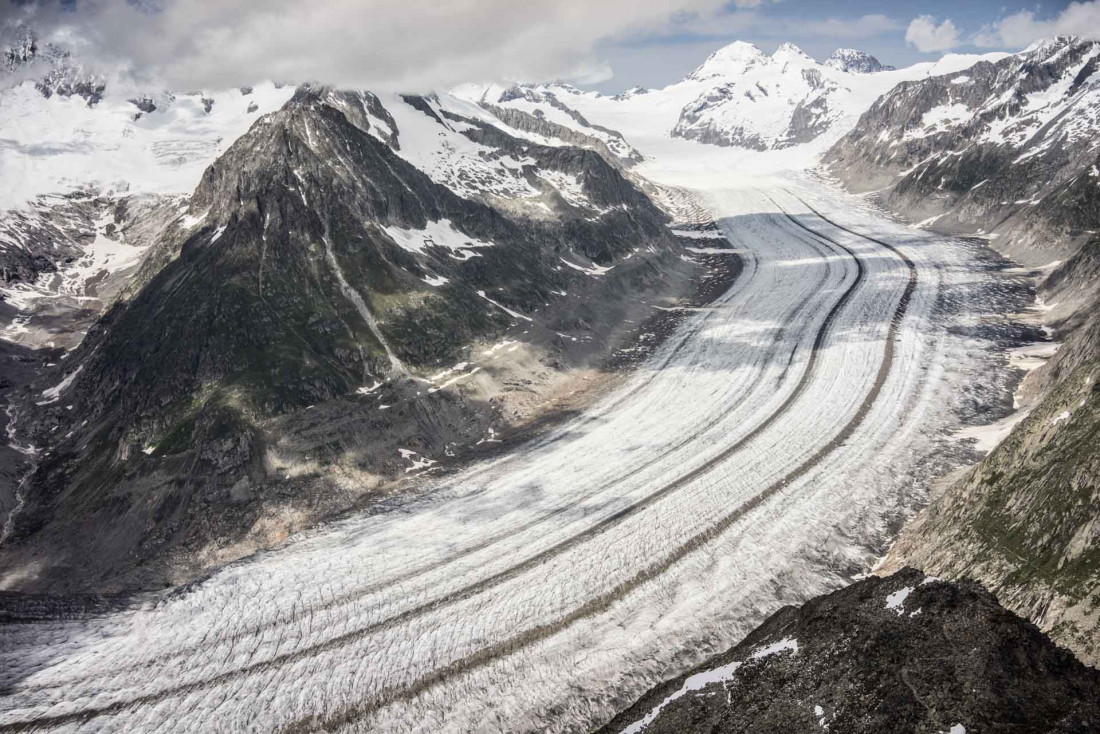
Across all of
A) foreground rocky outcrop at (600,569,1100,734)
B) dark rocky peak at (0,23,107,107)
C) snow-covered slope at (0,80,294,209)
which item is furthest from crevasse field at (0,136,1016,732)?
dark rocky peak at (0,23,107,107)

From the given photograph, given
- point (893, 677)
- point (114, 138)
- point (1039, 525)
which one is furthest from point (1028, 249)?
point (114, 138)

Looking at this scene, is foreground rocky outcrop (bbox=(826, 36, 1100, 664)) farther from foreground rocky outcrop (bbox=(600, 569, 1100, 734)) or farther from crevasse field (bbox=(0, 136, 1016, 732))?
crevasse field (bbox=(0, 136, 1016, 732))

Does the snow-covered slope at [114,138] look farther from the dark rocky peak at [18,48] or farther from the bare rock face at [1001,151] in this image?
the bare rock face at [1001,151]

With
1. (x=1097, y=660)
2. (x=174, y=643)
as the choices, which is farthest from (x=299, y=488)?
(x=1097, y=660)

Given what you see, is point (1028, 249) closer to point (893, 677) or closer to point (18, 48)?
point (893, 677)

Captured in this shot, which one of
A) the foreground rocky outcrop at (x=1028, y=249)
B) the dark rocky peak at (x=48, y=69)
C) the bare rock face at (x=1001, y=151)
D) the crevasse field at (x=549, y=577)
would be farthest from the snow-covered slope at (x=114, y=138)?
the bare rock face at (x=1001, y=151)
